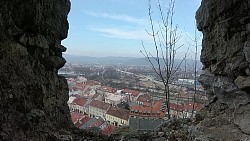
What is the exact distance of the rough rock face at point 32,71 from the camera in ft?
13.7

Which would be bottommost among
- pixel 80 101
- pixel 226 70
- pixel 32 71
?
pixel 80 101

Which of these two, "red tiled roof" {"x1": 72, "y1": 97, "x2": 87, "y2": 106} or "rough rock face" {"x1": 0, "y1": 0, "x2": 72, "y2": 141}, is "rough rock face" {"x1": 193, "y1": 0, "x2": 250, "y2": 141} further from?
"red tiled roof" {"x1": 72, "y1": 97, "x2": 87, "y2": 106}

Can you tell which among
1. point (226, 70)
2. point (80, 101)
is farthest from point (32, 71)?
point (80, 101)

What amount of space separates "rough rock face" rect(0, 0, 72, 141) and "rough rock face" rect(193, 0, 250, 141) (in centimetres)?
269

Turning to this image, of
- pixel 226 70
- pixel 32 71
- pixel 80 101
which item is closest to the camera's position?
pixel 226 70

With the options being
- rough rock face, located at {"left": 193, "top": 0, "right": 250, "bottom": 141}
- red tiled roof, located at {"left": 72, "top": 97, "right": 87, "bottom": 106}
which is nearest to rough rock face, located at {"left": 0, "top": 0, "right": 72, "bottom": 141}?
rough rock face, located at {"left": 193, "top": 0, "right": 250, "bottom": 141}

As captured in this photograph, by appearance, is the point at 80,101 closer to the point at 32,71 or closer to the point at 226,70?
the point at 32,71

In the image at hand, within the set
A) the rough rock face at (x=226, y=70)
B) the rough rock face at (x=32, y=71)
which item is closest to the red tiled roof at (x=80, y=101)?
the rough rock face at (x=32, y=71)

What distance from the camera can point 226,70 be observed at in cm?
352

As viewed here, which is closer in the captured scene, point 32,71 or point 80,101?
point 32,71

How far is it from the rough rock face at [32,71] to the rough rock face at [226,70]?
8.84 ft

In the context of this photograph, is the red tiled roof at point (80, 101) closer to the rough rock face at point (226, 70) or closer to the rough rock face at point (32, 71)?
the rough rock face at point (32, 71)

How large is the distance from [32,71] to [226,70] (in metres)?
3.32

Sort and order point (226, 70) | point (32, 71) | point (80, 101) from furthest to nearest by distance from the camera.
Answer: point (80, 101) < point (32, 71) < point (226, 70)
